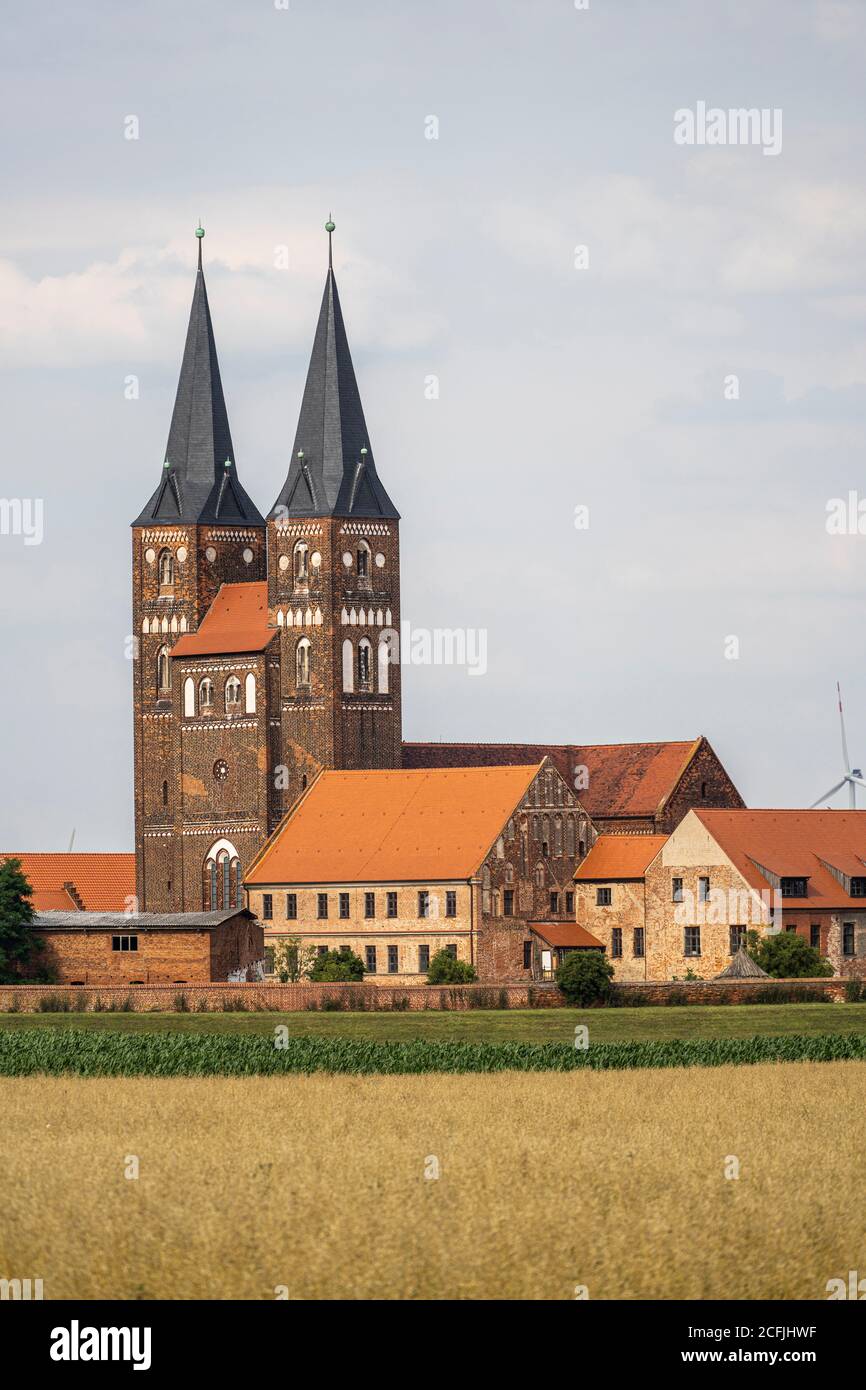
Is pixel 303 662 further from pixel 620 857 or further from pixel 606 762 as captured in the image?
pixel 620 857

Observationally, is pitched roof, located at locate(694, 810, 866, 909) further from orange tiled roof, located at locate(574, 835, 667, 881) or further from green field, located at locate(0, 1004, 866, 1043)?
green field, located at locate(0, 1004, 866, 1043)

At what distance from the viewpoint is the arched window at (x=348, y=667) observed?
110 metres

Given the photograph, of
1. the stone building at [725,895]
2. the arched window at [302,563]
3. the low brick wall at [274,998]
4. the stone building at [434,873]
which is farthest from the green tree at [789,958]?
the arched window at [302,563]

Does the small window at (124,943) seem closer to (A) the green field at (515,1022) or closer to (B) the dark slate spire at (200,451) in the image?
(A) the green field at (515,1022)

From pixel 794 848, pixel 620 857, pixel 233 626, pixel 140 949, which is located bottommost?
pixel 140 949

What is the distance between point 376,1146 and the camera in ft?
114

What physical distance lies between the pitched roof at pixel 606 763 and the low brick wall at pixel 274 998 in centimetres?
3248

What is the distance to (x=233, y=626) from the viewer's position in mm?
112812

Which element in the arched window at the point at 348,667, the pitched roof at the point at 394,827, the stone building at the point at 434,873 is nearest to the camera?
the stone building at the point at 434,873

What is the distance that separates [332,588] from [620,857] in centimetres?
1906

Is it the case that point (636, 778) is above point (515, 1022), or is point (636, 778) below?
above

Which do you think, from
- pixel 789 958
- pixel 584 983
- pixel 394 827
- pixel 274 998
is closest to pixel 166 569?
pixel 394 827

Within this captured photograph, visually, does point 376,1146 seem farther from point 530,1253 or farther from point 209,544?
point 209,544
